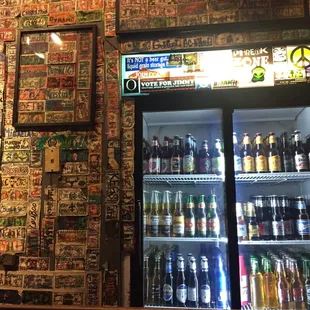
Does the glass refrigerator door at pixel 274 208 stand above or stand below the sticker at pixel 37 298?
above

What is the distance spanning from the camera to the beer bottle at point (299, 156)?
192 centimetres

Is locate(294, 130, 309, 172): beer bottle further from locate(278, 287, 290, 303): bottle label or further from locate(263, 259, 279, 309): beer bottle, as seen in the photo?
locate(278, 287, 290, 303): bottle label

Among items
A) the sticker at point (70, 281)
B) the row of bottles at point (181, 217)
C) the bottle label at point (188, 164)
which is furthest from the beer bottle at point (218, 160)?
the sticker at point (70, 281)

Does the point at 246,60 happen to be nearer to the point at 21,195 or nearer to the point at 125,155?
the point at 125,155

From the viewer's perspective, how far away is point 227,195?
1.70 m

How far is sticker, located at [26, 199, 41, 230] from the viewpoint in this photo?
1.94m

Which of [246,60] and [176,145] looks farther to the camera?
[176,145]

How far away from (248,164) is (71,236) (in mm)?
1185

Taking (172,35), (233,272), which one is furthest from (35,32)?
(233,272)

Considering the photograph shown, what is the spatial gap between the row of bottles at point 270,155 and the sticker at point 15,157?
1325 millimetres

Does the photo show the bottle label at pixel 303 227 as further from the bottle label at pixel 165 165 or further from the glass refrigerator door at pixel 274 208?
the bottle label at pixel 165 165

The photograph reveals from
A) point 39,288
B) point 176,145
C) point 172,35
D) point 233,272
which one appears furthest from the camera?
Answer: point 176,145

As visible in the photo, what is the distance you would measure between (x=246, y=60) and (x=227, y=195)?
83 cm

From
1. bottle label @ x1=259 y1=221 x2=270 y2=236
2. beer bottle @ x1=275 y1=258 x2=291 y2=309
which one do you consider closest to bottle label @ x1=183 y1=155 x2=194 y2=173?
bottle label @ x1=259 y1=221 x2=270 y2=236
